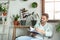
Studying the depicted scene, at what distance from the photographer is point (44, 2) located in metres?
3.87

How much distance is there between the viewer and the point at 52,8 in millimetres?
3893

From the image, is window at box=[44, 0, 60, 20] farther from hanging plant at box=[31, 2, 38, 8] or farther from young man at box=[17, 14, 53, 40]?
young man at box=[17, 14, 53, 40]

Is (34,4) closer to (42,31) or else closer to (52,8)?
(52,8)

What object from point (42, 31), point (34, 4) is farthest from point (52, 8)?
point (42, 31)

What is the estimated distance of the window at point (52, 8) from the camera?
3.86m

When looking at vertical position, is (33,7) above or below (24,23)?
above

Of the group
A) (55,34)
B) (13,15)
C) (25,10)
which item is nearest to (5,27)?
(13,15)

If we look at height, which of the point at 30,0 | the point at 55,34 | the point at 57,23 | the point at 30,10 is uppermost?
the point at 30,0

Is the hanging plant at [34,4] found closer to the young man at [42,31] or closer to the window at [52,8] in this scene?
the window at [52,8]

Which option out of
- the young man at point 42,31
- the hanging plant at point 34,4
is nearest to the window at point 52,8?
the hanging plant at point 34,4

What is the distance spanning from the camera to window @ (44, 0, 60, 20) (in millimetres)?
3859

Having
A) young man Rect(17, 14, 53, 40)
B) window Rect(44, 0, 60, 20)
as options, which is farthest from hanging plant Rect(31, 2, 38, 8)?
young man Rect(17, 14, 53, 40)

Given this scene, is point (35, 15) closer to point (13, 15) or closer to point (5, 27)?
point (13, 15)

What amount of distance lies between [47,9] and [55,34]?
638 millimetres
